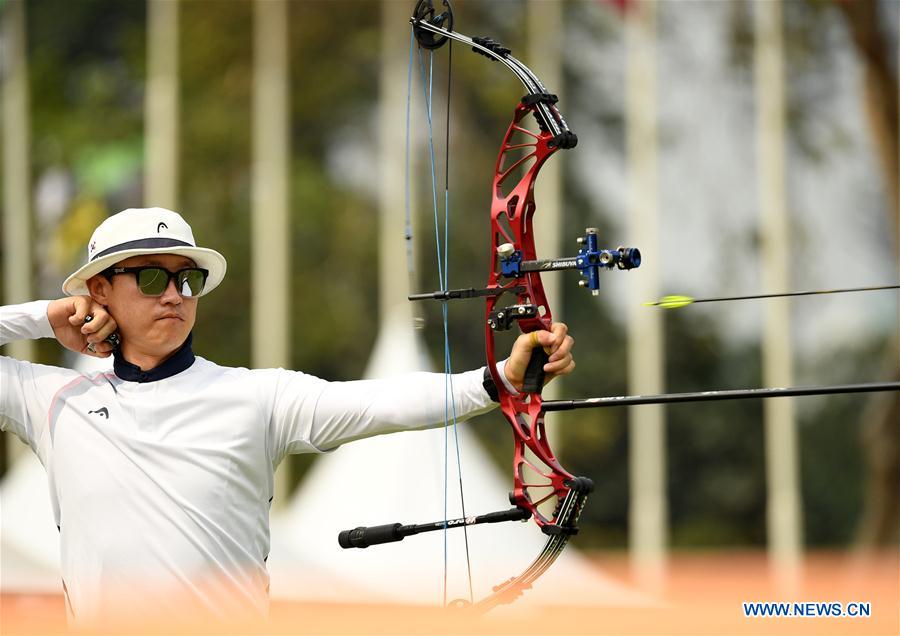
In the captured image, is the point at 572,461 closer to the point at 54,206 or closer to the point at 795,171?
the point at 795,171

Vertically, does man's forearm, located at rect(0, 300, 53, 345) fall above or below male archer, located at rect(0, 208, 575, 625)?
above

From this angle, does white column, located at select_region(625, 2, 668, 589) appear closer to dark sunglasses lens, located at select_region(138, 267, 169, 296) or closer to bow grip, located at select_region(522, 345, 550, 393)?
bow grip, located at select_region(522, 345, 550, 393)

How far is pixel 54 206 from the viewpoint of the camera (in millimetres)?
23344

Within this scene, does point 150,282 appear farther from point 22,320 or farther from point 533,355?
point 533,355

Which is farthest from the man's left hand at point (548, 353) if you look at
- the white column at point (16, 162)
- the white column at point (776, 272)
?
the white column at point (16, 162)

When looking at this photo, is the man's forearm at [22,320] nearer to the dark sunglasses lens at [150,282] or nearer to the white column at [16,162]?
the dark sunglasses lens at [150,282]

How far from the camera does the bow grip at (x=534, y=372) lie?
373cm

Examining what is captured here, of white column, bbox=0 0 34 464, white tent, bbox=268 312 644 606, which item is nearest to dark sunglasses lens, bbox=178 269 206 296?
white tent, bbox=268 312 644 606

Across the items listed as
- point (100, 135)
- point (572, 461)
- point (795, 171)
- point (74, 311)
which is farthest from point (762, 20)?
point (74, 311)

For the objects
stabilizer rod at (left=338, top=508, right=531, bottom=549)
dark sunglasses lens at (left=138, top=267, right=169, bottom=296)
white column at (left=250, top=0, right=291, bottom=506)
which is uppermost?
white column at (left=250, top=0, right=291, bottom=506)

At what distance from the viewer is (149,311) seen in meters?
3.75

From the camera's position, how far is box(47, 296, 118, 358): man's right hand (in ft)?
12.4

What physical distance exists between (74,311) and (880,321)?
789 inches

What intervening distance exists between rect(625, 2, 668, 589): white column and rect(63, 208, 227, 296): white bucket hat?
1221cm
